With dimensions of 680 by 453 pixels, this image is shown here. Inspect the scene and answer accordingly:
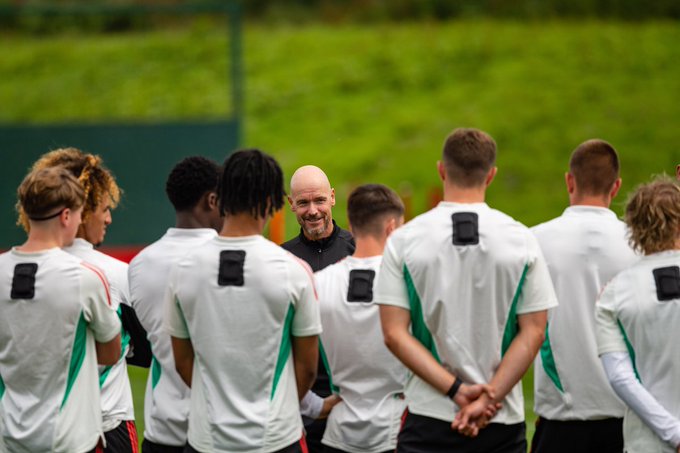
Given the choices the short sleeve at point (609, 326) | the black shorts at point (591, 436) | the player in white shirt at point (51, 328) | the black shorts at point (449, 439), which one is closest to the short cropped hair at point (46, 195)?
the player in white shirt at point (51, 328)

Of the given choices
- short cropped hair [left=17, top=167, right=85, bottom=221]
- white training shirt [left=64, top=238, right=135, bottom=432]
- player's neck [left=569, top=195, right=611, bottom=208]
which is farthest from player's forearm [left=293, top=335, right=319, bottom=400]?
player's neck [left=569, top=195, right=611, bottom=208]

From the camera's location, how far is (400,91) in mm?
24672

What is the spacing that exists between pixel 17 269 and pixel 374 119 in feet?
64.9

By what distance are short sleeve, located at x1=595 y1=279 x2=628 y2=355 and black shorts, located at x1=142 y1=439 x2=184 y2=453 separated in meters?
1.75

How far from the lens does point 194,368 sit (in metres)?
3.98

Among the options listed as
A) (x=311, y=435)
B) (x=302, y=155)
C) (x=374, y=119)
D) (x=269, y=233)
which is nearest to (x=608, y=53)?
(x=374, y=119)

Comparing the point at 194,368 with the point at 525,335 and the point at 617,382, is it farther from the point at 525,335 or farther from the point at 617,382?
the point at 617,382

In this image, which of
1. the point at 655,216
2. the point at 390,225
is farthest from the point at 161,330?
the point at 655,216

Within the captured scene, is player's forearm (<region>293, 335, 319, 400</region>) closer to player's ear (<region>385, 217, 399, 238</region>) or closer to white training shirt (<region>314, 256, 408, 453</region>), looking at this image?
white training shirt (<region>314, 256, 408, 453</region>)

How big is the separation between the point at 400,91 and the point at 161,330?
20.8 metres

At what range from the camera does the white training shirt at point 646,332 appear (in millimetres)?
4051

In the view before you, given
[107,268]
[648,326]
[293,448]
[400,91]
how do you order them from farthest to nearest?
[400,91], [107,268], [648,326], [293,448]

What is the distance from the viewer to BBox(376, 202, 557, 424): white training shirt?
12.8ft

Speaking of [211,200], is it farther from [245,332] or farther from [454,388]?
[454,388]
